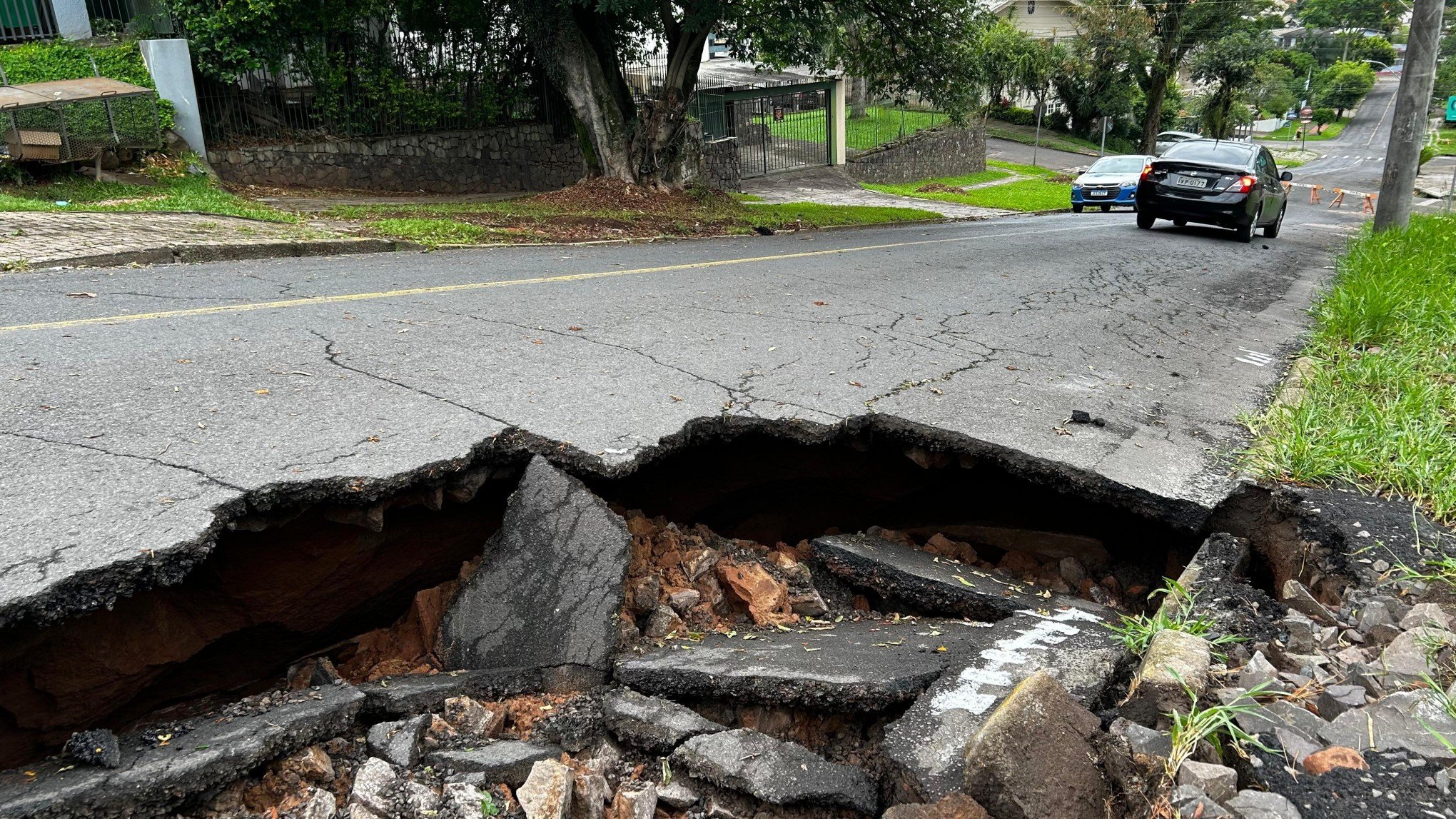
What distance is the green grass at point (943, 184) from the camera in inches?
1030

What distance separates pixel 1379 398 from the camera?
4.71 metres

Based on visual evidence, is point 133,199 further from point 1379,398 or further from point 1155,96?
point 1155,96

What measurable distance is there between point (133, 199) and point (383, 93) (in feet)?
17.0

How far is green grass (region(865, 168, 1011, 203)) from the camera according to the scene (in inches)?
1030

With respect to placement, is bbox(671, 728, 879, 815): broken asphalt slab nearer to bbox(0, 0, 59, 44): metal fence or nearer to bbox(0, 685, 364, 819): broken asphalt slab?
bbox(0, 685, 364, 819): broken asphalt slab

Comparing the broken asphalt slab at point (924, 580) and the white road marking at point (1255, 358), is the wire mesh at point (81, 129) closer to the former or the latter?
the broken asphalt slab at point (924, 580)

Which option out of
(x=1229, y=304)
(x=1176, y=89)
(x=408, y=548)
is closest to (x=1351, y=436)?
(x=408, y=548)

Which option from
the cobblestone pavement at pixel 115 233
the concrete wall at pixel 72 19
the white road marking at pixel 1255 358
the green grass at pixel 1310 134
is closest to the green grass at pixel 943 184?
the concrete wall at pixel 72 19

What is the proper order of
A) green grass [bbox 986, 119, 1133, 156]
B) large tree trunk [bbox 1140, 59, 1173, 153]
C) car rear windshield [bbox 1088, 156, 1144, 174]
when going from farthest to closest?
green grass [bbox 986, 119, 1133, 156]
large tree trunk [bbox 1140, 59, 1173, 153]
car rear windshield [bbox 1088, 156, 1144, 174]

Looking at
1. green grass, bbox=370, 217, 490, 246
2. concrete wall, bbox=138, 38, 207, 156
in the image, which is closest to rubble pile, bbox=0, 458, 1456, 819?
green grass, bbox=370, 217, 490, 246

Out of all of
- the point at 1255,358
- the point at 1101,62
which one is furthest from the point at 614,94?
the point at 1101,62

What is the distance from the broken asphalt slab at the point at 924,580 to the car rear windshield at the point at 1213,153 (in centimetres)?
1348

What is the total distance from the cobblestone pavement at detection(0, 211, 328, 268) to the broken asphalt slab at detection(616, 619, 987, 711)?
6723 millimetres

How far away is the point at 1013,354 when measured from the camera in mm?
5695
